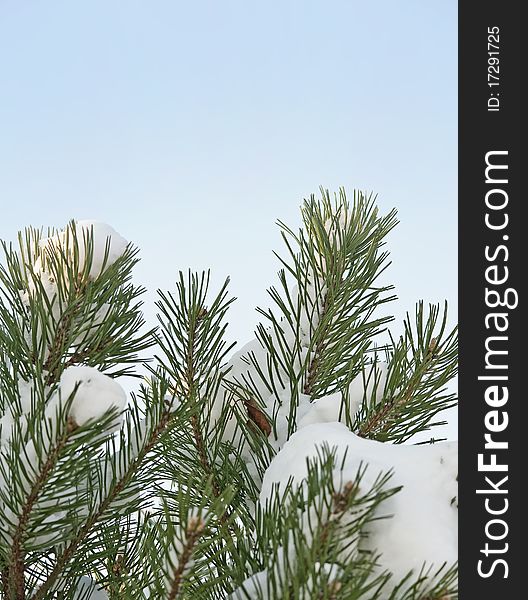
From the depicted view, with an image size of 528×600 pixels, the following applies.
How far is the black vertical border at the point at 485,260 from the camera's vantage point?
1.82ft

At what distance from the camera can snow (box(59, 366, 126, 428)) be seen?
0.61 meters

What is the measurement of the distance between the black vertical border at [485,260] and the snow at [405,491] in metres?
0.02

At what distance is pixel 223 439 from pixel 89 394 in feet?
0.93

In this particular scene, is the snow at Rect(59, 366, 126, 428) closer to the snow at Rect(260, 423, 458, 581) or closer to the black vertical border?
the snow at Rect(260, 423, 458, 581)

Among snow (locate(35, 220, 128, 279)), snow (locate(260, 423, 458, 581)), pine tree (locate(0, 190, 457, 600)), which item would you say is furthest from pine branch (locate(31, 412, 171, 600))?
snow (locate(35, 220, 128, 279))

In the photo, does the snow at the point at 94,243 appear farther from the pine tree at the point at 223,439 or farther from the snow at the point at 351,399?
the snow at the point at 351,399

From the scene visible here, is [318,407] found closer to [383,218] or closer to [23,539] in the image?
[23,539]

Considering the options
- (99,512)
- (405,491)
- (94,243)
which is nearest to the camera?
(405,491)

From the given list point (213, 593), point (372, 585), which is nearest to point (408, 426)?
point (213, 593)

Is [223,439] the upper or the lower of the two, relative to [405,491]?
upper

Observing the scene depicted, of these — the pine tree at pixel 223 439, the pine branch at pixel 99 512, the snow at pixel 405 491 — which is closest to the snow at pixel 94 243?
the pine tree at pixel 223 439

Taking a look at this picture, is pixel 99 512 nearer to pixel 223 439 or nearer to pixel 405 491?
pixel 223 439

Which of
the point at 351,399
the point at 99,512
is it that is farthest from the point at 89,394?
the point at 351,399

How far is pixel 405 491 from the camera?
20.6 inches
